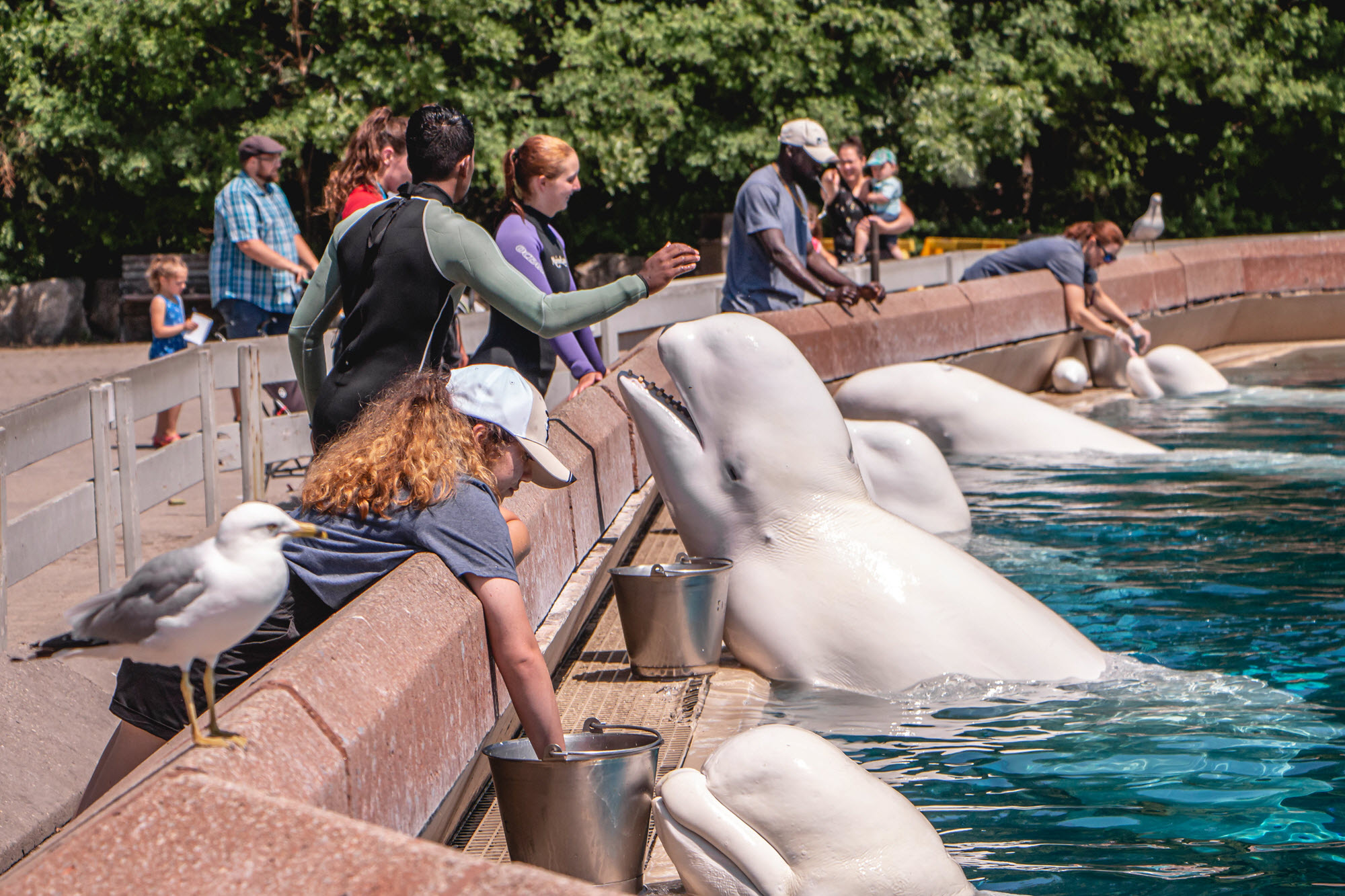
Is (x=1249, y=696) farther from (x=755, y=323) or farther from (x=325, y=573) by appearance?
(x=325, y=573)

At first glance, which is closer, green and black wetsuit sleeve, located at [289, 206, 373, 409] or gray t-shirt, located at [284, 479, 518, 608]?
gray t-shirt, located at [284, 479, 518, 608]

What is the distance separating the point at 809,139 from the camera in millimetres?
8352

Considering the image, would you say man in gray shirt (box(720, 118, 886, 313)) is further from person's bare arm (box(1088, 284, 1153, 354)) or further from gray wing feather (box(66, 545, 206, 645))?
gray wing feather (box(66, 545, 206, 645))

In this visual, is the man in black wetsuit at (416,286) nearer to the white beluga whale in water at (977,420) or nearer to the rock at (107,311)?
the white beluga whale in water at (977,420)

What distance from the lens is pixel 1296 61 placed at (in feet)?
86.1

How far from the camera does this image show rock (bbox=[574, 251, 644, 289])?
886 inches

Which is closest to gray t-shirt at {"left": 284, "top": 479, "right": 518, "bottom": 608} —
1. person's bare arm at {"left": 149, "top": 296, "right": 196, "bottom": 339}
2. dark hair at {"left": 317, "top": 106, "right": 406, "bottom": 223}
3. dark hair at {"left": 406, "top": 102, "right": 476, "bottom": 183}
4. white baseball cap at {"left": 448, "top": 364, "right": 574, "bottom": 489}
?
white baseball cap at {"left": 448, "top": 364, "right": 574, "bottom": 489}

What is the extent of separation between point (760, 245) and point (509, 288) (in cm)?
459

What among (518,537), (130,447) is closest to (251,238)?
(130,447)

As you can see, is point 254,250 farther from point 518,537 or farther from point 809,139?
point 518,537

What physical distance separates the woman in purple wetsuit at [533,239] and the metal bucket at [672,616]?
106 centimetres

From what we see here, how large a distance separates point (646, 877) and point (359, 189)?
3.10 m

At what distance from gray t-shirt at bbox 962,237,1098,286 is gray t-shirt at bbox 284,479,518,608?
11067 mm

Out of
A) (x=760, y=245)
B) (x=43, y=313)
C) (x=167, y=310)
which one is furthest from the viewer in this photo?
(x=43, y=313)
